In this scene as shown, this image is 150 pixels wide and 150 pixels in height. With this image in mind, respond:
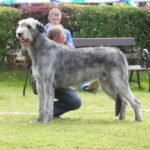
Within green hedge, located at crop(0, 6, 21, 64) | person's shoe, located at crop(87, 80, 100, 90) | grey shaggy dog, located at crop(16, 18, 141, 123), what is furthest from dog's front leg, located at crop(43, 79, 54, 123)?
green hedge, located at crop(0, 6, 21, 64)

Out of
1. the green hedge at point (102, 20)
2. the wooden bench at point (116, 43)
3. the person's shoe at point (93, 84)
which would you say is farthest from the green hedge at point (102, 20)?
the person's shoe at point (93, 84)

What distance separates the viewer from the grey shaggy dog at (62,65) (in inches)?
428

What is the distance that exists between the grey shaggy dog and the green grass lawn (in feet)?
1.52

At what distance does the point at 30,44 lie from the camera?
11.0 meters

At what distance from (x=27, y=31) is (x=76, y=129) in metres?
1.70

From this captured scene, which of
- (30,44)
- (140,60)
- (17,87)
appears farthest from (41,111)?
(140,60)

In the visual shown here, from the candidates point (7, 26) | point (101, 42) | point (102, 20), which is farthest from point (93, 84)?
point (102, 20)

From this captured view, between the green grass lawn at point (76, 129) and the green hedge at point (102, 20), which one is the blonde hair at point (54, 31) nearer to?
the green grass lawn at point (76, 129)

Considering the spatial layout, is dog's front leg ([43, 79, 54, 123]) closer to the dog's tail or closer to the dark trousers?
the dark trousers

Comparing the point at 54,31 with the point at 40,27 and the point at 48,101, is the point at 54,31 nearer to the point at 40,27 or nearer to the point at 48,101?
the point at 40,27

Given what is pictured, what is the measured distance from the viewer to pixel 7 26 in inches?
732

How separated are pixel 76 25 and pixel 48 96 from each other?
27.5 feet

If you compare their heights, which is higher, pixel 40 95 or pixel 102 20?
pixel 40 95

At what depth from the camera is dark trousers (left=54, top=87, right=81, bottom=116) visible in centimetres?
1158
